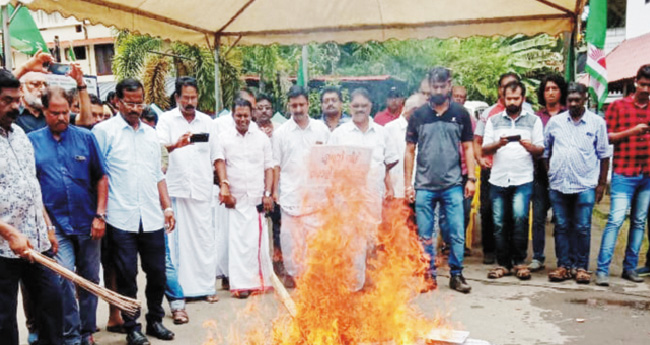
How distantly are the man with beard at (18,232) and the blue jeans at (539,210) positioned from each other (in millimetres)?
5225

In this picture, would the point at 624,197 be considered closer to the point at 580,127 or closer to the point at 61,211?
the point at 580,127

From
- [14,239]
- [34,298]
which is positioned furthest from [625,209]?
[14,239]

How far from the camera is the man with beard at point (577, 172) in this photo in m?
6.29

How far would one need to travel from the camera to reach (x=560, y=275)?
6457 millimetres

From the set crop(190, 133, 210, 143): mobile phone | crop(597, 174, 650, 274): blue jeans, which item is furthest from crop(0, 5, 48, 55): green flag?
crop(597, 174, 650, 274): blue jeans

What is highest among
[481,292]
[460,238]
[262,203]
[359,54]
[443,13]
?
[359,54]

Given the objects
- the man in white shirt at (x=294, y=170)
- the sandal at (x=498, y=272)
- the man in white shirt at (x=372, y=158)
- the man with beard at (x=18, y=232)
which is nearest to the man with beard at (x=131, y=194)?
the man with beard at (x=18, y=232)

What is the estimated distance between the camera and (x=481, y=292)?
20.2ft

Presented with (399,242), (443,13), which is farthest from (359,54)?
(399,242)

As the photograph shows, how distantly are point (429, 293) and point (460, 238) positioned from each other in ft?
2.15

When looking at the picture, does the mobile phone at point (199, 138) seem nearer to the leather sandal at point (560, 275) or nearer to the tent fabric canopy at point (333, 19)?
Answer: the tent fabric canopy at point (333, 19)

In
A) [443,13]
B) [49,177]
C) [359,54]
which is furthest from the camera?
[359,54]

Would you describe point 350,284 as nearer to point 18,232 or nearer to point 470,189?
point 470,189

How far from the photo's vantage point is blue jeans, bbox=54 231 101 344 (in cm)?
425
